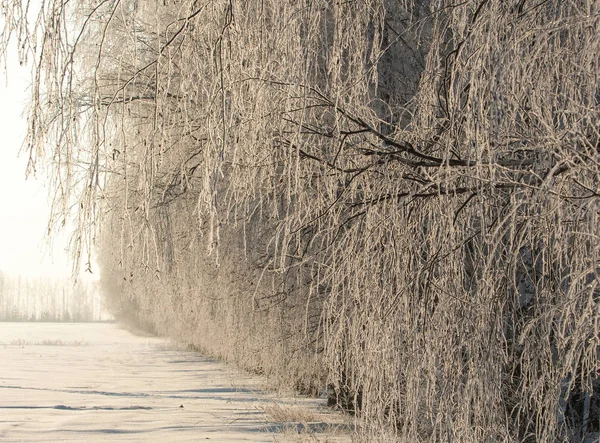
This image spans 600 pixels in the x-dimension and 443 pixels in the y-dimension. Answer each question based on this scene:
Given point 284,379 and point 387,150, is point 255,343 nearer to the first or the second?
point 284,379

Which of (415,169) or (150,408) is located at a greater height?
(415,169)

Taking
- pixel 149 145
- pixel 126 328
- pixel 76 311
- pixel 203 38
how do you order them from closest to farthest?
pixel 149 145 < pixel 203 38 < pixel 126 328 < pixel 76 311

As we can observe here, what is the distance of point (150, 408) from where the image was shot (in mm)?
13156

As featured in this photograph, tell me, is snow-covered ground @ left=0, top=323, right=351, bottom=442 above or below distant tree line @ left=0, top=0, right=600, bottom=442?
below

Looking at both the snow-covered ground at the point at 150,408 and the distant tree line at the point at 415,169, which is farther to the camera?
the snow-covered ground at the point at 150,408

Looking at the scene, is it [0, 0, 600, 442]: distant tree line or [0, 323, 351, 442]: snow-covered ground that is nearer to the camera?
[0, 0, 600, 442]: distant tree line

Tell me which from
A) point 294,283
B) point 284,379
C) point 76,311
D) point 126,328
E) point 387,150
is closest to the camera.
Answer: point 387,150

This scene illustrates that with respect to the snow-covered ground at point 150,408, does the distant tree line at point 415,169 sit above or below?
above

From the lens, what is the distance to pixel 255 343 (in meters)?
11.4

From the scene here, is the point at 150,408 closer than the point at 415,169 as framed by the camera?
No

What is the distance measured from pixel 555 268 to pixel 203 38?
2.17m

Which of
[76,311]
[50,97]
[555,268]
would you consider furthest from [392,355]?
[76,311]

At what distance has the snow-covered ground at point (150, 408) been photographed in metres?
9.93

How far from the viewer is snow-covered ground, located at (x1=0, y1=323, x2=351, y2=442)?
9930mm
